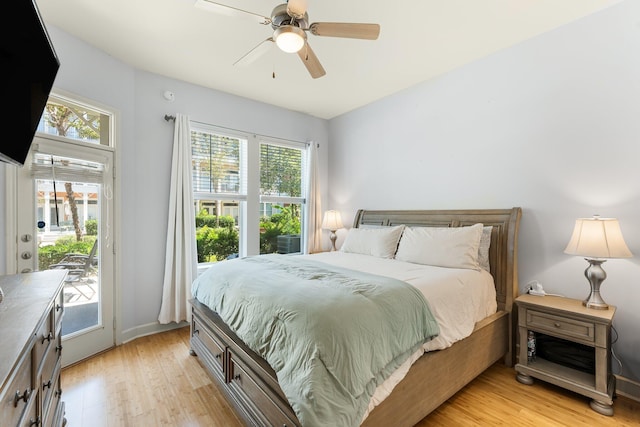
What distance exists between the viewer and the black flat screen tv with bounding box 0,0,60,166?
1.15m

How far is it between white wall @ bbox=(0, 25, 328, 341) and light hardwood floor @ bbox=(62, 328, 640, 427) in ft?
2.39

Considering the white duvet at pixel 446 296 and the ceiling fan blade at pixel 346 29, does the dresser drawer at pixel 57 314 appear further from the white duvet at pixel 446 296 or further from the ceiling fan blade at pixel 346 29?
the ceiling fan blade at pixel 346 29

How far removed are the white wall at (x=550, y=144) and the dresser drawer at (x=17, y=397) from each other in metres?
3.30

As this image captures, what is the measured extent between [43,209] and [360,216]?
3.38m

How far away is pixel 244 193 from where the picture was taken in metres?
4.00

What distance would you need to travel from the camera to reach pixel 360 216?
13.7ft

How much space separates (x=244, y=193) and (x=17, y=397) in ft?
10.6

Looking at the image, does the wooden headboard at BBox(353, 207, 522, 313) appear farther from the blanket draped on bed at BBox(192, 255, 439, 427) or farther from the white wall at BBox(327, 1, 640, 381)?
the blanket draped on bed at BBox(192, 255, 439, 427)

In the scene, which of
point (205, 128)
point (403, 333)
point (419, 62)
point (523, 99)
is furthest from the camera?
point (205, 128)

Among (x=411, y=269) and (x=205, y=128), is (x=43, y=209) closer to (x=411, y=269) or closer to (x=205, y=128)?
(x=205, y=128)

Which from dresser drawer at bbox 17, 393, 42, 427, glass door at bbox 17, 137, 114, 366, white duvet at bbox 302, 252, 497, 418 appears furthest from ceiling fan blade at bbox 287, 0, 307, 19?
glass door at bbox 17, 137, 114, 366

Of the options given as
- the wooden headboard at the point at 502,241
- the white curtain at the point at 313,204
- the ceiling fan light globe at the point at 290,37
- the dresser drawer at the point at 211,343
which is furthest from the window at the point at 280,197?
the ceiling fan light globe at the point at 290,37

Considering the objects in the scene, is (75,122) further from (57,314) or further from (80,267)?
(57,314)

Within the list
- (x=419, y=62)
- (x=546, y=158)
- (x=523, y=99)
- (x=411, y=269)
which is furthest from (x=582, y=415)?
(x=419, y=62)
